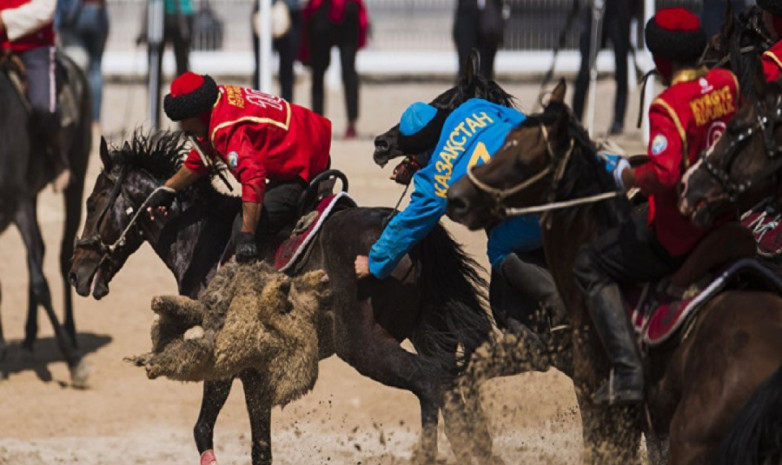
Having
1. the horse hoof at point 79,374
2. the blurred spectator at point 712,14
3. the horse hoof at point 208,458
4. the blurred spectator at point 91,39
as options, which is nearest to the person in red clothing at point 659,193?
the horse hoof at point 208,458

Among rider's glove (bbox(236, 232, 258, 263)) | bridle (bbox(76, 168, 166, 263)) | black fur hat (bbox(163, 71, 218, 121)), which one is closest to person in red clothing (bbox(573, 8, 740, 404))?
rider's glove (bbox(236, 232, 258, 263))

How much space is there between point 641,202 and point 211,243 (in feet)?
6.99

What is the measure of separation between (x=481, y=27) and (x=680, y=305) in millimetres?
10176

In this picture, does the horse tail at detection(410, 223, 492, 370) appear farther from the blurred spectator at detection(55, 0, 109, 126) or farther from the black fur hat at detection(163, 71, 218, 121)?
the blurred spectator at detection(55, 0, 109, 126)

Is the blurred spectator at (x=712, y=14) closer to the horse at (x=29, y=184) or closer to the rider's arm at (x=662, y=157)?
the horse at (x=29, y=184)

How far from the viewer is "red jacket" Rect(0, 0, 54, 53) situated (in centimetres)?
1001

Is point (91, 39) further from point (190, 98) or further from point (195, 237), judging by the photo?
point (190, 98)

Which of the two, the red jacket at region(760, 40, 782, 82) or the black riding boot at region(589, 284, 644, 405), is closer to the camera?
the black riding boot at region(589, 284, 644, 405)

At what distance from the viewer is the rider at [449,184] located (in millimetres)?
6523

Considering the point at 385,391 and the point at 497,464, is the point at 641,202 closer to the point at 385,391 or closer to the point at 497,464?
the point at 497,464

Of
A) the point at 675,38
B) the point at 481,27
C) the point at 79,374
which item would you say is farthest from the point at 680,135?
the point at 481,27

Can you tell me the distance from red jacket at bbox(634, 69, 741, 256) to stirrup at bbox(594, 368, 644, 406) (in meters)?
0.50

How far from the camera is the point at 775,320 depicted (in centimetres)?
500

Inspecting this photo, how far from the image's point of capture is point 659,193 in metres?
5.34
